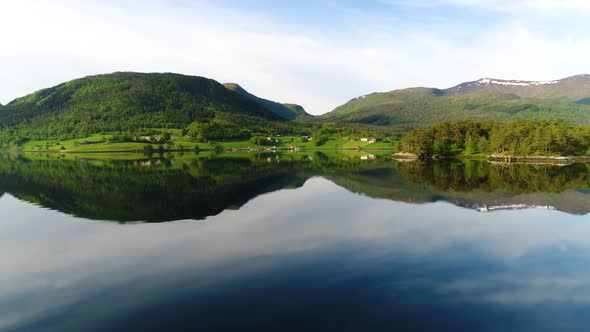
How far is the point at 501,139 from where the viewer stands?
354 feet

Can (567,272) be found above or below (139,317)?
below

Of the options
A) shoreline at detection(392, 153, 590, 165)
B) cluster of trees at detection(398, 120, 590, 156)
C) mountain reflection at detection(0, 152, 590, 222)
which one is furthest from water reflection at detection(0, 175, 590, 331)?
cluster of trees at detection(398, 120, 590, 156)

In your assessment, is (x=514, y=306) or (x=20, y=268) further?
(x=20, y=268)

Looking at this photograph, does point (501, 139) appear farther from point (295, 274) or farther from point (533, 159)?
point (295, 274)

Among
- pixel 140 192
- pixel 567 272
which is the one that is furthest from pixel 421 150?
pixel 567 272

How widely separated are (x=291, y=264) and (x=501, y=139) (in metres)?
110

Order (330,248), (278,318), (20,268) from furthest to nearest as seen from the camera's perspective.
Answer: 1. (330,248)
2. (20,268)
3. (278,318)

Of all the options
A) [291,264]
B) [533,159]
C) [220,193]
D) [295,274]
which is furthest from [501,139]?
[295,274]

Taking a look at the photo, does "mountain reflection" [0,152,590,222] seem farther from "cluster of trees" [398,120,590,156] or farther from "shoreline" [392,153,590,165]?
"cluster of trees" [398,120,590,156]

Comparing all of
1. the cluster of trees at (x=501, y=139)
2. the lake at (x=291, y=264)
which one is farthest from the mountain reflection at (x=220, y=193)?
the cluster of trees at (x=501, y=139)

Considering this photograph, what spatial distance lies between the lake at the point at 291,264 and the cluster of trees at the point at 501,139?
7822 cm

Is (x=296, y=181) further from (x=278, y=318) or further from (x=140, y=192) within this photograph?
(x=278, y=318)

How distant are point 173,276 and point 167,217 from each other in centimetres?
1382

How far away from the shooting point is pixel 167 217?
29.9m
